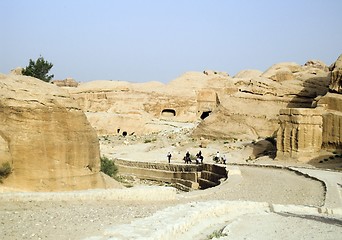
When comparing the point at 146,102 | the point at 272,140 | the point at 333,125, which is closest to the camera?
the point at 333,125

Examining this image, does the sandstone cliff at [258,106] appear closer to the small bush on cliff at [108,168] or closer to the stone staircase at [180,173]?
the stone staircase at [180,173]

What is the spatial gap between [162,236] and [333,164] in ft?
62.0

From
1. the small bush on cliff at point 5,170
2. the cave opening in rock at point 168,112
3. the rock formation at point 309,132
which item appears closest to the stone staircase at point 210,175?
the rock formation at point 309,132

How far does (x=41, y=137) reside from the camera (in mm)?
13453

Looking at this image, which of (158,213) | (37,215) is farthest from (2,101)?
(158,213)

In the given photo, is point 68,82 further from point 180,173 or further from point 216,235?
point 216,235

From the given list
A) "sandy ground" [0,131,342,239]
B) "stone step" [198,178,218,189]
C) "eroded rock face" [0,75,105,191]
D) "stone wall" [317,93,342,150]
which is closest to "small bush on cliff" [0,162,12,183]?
"eroded rock face" [0,75,105,191]

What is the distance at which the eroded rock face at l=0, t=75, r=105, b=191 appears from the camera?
13055 mm

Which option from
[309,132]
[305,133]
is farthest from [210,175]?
[309,132]

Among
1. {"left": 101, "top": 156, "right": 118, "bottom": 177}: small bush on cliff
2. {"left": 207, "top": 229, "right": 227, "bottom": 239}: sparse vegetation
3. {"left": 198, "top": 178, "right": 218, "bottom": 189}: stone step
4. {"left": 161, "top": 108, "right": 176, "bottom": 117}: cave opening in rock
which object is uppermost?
{"left": 161, "top": 108, "right": 176, "bottom": 117}: cave opening in rock

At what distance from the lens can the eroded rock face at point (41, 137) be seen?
514 inches

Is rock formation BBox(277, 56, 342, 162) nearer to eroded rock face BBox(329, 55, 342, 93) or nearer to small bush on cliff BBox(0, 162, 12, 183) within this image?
eroded rock face BBox(329, 55, 342, 93)

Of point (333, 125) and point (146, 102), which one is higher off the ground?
point (146, 102)

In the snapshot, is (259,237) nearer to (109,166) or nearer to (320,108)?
(109,166)
